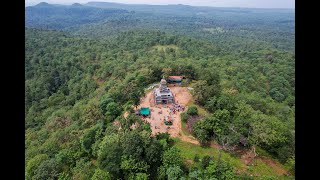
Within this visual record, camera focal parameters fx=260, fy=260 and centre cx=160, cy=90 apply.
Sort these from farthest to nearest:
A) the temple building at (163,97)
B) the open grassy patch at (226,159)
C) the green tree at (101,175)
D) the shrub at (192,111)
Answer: the temple building at (163,97), the shrub at (192,111), the open grassy patch at (226,159), the green tree at (101,175)

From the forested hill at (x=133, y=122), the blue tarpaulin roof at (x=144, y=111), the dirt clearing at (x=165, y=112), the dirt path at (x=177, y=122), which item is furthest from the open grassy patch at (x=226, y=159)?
the blue tarpaulin roof at (x=144, y=111)

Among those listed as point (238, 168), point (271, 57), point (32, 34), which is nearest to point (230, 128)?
point (238, 168)

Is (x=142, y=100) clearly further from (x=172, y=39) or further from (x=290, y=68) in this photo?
(x=172, y=39)

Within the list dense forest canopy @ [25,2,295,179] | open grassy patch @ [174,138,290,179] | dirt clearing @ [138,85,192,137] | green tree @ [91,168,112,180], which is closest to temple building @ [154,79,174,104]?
dirt clearing @ [138,85,192,137]

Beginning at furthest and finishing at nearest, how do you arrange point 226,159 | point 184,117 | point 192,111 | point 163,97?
point 163,97
point 192,111
point 184,117
point 226,159

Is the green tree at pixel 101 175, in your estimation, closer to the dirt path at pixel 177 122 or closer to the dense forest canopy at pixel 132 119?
the dense forest canopy at pixel 132 119

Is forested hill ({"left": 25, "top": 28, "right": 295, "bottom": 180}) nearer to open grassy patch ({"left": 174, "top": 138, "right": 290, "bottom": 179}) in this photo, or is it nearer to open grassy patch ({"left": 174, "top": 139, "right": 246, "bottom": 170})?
open grassy patch ({"left": 174, "top": 138, "right": 290, "bottom": 179})

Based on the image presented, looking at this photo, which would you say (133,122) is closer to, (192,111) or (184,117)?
(184,117)

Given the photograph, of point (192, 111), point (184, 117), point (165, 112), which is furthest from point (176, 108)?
point (184, 117)

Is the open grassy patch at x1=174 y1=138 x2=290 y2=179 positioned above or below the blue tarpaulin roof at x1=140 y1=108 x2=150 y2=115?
below
